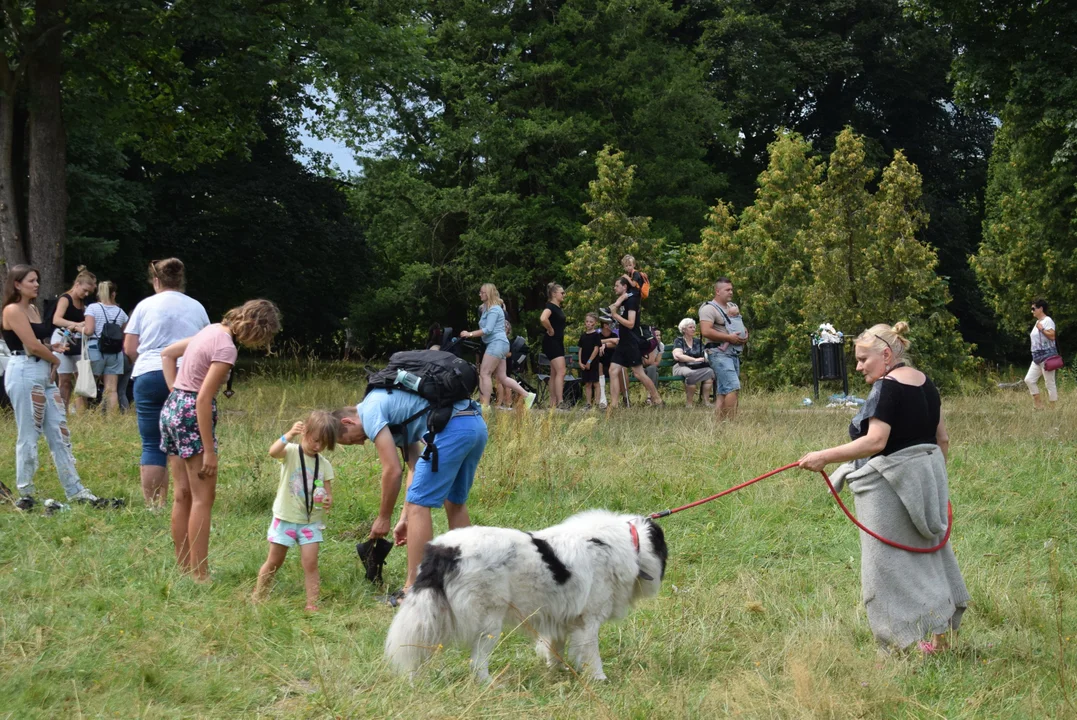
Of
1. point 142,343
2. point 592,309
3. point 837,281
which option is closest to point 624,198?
point 592,309

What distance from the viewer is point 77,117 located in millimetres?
18219

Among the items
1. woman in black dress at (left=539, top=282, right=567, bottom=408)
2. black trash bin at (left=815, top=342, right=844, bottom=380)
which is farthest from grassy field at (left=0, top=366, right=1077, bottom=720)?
black trash bin at (left=815, top=342, right=844, bottom=380)

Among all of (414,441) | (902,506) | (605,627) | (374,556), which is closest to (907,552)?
(902,506)

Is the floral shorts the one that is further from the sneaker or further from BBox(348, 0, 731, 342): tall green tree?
BBox(348, 0, 731, 342): tall green tree

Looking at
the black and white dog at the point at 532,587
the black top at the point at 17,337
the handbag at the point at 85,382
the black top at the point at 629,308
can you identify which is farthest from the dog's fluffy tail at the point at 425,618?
the black top at the point at 629,308

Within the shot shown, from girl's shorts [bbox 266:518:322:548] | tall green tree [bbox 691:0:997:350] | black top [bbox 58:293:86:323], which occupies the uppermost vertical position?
tall green tree [bbox 691:0:997:350]

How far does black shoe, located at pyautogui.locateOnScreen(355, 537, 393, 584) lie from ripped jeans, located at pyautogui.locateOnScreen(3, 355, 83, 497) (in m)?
3.28

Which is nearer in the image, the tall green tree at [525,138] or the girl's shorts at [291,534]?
the girl's shorts at [291,534]

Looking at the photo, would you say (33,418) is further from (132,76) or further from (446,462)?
(132,76)

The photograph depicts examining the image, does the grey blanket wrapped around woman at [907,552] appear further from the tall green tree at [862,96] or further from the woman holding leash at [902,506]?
the tall green tree at [862,96]

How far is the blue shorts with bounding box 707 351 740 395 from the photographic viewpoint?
12422 millimetres

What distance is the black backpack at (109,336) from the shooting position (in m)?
12.0

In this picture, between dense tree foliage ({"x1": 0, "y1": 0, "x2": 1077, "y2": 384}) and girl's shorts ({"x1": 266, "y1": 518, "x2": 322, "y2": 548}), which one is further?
dense tree foliage ({"x1": 0, "y1": 0, "x2": 1077, "y2": 384})

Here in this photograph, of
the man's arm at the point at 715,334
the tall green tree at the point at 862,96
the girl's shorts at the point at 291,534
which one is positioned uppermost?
the tall green tree at the point at 862,96
